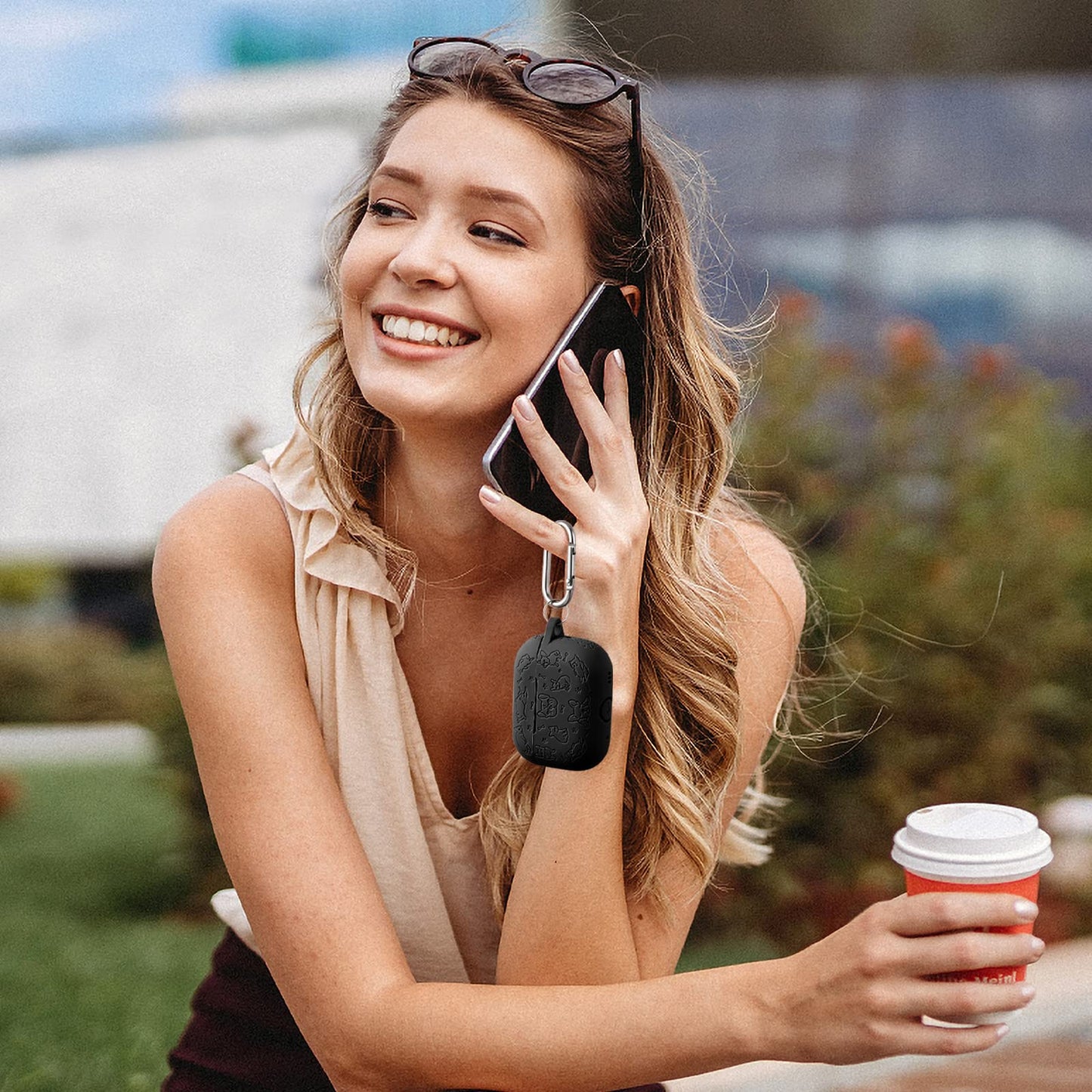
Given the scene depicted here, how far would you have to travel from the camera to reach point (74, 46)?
24.5 feet

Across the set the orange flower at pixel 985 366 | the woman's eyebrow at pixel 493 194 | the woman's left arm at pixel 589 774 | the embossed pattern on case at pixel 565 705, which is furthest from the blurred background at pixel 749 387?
the embossed pattern on case at pixel 565 705

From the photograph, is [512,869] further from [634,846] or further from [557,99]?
[557,99]

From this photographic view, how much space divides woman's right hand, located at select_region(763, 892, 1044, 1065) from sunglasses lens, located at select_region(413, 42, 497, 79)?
1.33 metres

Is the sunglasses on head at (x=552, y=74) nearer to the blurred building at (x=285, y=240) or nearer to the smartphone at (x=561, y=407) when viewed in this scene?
the smartphone at (x=561, y=407)

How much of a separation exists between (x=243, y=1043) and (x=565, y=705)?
0.97 metres

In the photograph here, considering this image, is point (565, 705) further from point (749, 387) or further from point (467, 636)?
point (749, 387)

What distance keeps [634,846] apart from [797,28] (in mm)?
5499

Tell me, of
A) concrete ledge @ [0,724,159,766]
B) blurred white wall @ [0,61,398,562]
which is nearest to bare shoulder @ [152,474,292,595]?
blurred white wall @ [0,61,398,562]

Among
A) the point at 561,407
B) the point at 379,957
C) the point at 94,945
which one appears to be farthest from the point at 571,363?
the point at 94,945

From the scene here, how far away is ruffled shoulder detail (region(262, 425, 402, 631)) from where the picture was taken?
6.86 ft

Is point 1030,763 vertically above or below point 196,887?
above

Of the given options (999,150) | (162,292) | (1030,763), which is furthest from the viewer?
(999,150)

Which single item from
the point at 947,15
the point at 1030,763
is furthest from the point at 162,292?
the point at 1030,763

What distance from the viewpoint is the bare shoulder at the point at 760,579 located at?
2.26 m
